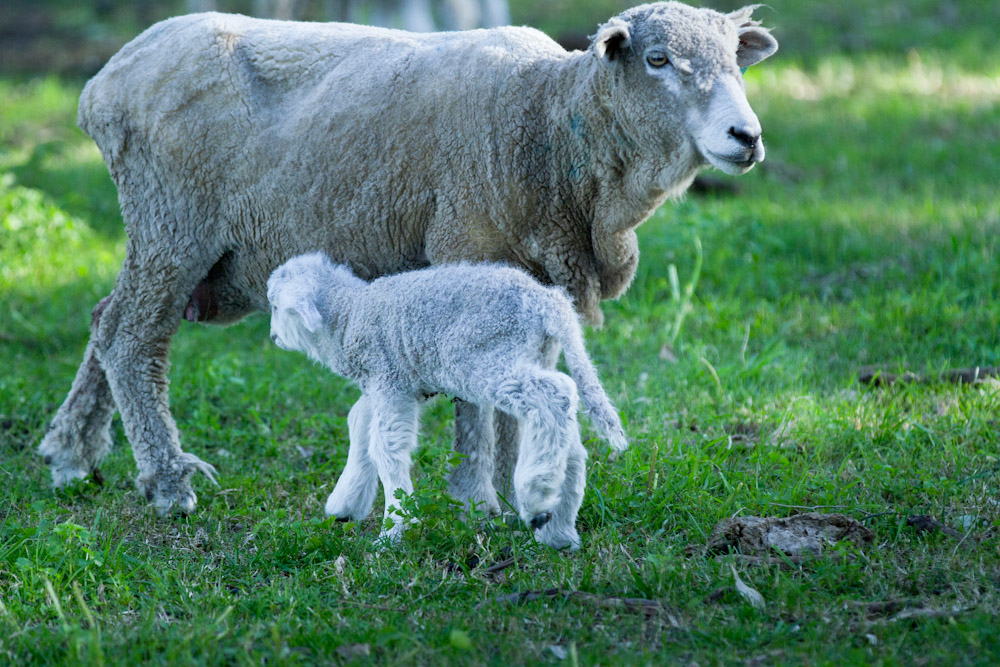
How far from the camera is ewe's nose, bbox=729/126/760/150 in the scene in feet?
11.4

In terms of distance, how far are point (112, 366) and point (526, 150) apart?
Result: 81.1 inches

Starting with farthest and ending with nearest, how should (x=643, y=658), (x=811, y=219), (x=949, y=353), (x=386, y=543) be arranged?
1. (x=811, y=219)
2. (x=949, y=353)
3. (x=386, y=543)
4. (x=643, y=658)

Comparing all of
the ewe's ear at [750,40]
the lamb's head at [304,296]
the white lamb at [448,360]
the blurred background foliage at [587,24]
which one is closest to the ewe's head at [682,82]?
the ewe's ear at [750,40]

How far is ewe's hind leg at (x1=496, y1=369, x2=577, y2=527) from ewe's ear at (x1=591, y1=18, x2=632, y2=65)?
108cm

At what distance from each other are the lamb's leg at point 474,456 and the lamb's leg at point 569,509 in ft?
1.16

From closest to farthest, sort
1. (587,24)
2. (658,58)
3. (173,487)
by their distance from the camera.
Result: (658,58)
(173,487)
(587,24)

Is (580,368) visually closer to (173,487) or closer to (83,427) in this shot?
(173,487)

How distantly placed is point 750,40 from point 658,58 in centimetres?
53

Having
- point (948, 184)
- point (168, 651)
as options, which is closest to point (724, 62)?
point (168, 651)

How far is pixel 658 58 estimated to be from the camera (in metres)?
3.62

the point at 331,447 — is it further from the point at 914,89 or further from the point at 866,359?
the point at 914,89

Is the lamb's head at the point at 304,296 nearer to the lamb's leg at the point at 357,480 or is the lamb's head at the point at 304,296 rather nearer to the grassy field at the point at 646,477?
the lamb's leg at the point at 357,480

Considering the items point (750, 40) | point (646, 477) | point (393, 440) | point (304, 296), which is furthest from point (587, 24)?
point (393, 440)

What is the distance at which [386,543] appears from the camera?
3.87m
